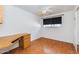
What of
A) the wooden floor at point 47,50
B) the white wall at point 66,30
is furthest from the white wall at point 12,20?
the white wall at point 66,30

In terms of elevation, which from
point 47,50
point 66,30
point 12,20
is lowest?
point 47,50

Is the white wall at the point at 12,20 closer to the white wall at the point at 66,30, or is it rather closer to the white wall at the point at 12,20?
the white wall at the point at 12,20

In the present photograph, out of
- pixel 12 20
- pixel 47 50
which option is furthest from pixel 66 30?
pixel 12 20

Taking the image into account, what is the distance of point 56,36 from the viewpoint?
502 cm

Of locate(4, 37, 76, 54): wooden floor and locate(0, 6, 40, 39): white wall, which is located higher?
locate(0, 6, 40, 39): white wall

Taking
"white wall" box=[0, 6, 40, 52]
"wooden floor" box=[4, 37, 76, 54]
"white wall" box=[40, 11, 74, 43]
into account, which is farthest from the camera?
"white wall" box=[40, 11, 74, 43]

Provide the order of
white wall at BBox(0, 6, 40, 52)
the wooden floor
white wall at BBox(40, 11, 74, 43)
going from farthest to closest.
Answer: white wall at BBox(40, 11, 74, 43) < the wooden floor < white wall at BBox(0, 6, 40, 52)

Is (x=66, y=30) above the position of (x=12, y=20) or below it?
below

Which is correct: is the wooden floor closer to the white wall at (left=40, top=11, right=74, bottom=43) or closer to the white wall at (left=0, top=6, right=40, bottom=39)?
the white wall at (left=40, top=11, right=74, bottom=43)

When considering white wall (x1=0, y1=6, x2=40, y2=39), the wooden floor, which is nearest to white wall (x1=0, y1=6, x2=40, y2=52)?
white wall (x1=0, y1=6, x2=40, y2=39)

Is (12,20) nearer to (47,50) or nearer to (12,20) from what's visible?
(12,20)

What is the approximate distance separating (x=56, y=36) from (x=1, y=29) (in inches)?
128
